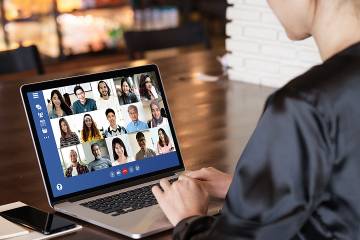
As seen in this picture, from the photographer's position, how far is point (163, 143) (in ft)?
5.37

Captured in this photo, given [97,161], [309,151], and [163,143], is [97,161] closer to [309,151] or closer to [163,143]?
[163,143]

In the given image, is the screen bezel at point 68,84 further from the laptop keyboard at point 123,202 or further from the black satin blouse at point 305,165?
the black satin blouse at point 305,165

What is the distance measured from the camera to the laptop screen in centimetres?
150

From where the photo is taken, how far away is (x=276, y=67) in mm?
2650

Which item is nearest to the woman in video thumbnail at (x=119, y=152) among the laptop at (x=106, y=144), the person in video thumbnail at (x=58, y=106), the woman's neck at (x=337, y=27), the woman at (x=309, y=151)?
the laptop at (x=106, y=144)

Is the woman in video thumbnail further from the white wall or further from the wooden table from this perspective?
the white wall

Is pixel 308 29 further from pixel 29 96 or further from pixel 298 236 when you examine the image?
pixel 29 96

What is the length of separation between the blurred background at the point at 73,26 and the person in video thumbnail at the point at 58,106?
3.51 metres

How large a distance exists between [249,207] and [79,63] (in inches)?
170

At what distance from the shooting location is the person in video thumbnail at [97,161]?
1.53m

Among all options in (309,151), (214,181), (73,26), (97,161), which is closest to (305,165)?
(309,151)

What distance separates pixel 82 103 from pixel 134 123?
118 mm

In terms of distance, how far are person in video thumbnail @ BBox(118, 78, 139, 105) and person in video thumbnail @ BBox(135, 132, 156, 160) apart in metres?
0.07

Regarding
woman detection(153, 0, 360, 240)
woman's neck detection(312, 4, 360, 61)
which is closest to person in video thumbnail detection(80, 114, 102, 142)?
woman detection(153, 0, 360, 240)
